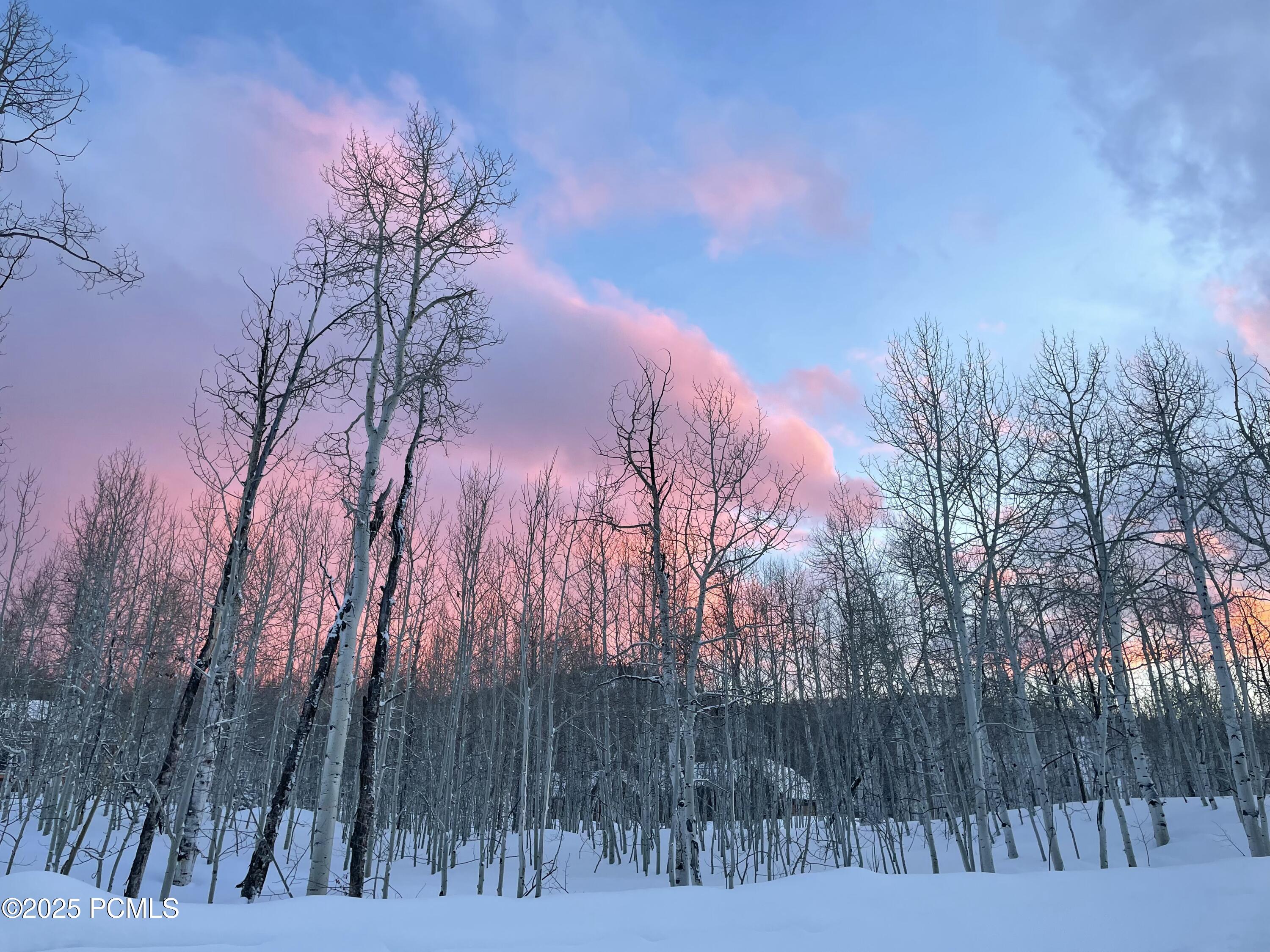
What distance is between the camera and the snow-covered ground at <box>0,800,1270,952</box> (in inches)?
148

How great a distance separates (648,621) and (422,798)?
15383mm

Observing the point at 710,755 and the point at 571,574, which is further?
the point at 710,755

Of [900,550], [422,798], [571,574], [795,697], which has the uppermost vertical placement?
[900,550]

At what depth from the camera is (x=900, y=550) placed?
17797mm

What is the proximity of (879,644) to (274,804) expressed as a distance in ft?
50.3

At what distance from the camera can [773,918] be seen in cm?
483

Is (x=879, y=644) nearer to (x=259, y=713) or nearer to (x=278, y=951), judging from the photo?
(x=278, y=951)

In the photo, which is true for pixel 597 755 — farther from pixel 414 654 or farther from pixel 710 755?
pixel 414 654

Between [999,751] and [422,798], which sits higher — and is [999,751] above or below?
above

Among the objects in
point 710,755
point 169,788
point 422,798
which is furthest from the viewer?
point 422,798

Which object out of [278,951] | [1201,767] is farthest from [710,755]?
[278,951]

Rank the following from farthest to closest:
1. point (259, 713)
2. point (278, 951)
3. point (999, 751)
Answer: point (259, 713) < point (999, 751) < point (278, 951)

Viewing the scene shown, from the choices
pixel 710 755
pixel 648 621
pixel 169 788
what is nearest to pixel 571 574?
pixel 648 621

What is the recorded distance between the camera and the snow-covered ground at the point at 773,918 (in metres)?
3.77
